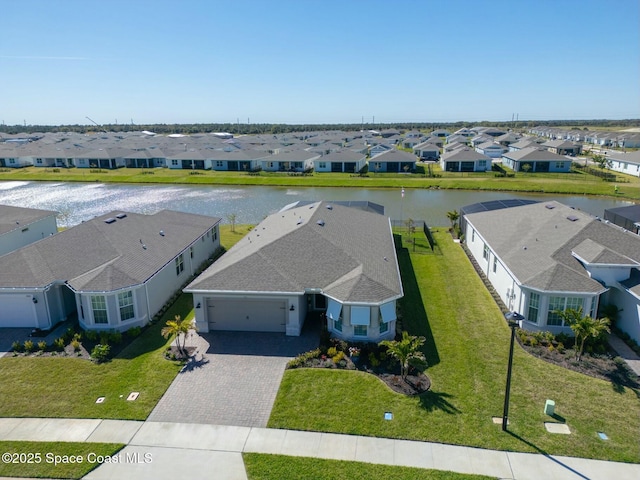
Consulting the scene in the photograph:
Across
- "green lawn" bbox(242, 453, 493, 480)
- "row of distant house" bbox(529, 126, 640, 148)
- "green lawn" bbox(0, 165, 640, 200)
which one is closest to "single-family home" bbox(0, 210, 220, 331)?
"green lawn" bbox(242, 453, 493, 480)

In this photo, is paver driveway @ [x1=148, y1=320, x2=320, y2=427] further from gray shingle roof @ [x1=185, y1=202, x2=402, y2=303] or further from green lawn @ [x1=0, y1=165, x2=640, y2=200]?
green lawn @ [x1=0, y1=165, x2=640, y2=200]

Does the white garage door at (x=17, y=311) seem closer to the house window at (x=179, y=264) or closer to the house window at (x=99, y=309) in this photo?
the house window at (x=99, y=309)

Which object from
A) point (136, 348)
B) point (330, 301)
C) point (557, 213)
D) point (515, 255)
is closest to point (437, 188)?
point (557, 213)

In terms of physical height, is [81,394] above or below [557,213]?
below

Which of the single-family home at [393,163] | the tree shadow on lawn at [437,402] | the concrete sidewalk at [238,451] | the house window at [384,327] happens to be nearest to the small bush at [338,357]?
the house window at [384,327]

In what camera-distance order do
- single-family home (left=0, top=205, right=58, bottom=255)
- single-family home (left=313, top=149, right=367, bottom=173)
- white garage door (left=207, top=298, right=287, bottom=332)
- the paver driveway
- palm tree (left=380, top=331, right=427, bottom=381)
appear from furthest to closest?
single-family home (left=313, top=149, right=367, bottom=173) < single-family home (left=0, top=205, right=58, bottom=255) < white garage door (left=207, top=298, right=287, bottom=332) < palm tree (left=380, top=331, right=427, bottom=381) < the paver driveway

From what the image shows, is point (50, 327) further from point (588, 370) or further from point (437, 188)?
point (437, 188)
